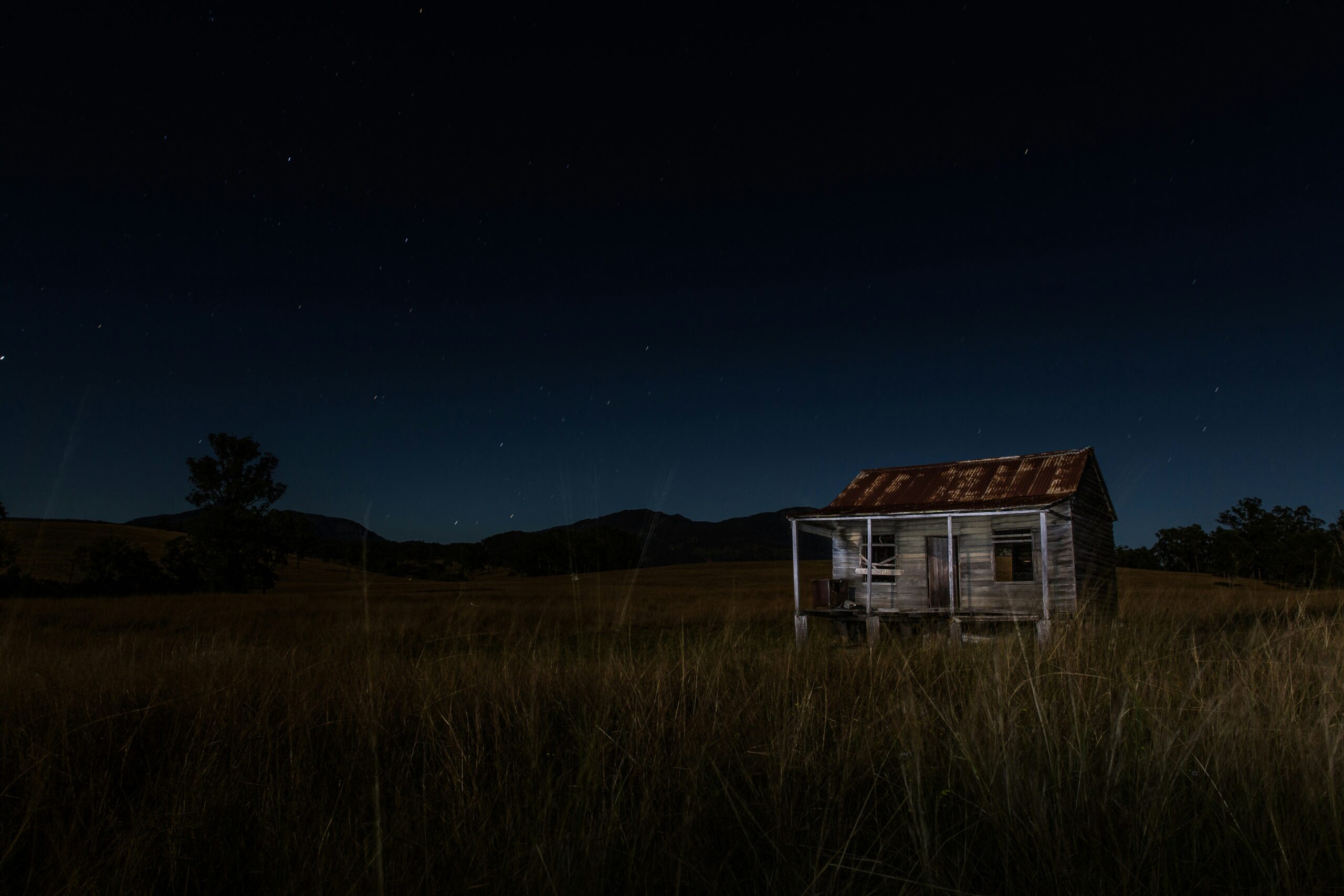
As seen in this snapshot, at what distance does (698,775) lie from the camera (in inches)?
118

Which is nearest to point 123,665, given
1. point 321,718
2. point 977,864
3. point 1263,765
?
point 321,718

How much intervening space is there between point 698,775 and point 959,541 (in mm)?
16690

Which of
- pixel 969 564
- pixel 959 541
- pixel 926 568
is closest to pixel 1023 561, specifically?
pixel 969 564

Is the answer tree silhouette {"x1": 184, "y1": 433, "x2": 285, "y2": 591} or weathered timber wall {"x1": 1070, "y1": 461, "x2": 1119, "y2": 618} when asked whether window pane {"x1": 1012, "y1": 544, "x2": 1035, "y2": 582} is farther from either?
tree silhouette {"x1": 184, "y1": 433, "x2": 285, "y2": 591}

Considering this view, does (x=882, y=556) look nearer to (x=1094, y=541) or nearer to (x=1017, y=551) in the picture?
(x=1017, y=551)

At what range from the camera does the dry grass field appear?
7.18 ft

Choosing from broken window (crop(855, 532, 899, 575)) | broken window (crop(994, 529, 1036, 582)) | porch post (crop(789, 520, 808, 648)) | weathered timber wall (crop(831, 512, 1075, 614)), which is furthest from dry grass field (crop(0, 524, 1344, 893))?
broken window (crop(855, 532, 899, 575))

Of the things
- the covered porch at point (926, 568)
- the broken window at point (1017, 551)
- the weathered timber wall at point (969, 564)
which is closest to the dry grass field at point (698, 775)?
the covered porch at point (926, 568)

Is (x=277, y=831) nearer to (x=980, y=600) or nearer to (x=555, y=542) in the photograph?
(x=980, y=600)

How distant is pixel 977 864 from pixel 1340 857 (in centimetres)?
99

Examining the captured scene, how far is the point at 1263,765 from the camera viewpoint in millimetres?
2551

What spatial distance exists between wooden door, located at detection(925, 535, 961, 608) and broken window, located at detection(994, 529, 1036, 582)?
3.76ft

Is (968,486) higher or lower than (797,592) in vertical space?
higher

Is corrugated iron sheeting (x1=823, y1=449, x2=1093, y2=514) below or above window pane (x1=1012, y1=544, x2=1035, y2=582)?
above
